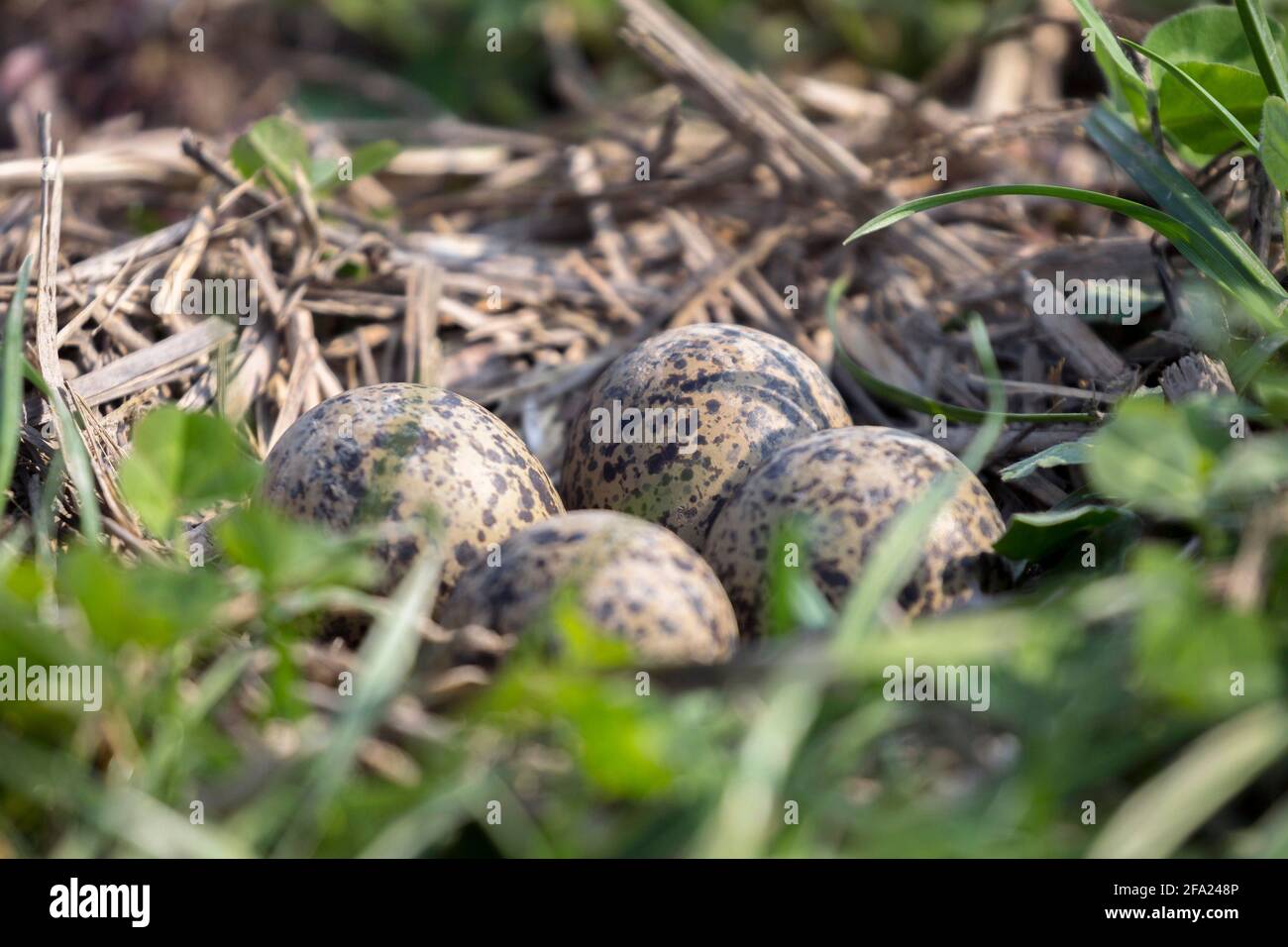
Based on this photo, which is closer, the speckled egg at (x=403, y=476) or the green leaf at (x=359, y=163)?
the speckled egg at (x=403, y=476)

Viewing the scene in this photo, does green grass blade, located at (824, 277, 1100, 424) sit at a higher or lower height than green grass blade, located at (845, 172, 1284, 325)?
lower

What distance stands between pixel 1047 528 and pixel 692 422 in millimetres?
715

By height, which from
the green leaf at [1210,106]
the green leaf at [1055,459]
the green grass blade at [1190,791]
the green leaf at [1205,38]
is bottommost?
the green grass blade at [1190,791]

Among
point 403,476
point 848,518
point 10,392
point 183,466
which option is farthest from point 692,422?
point 10,392

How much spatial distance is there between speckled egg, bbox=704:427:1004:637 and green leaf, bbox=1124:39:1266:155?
858 mm

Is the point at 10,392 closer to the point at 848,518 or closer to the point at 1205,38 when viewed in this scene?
the point at 848,518

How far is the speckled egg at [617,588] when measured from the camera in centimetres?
176

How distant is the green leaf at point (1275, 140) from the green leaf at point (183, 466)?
1.78 meters

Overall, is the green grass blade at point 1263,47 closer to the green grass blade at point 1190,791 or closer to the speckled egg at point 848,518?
the speckled egg at point 848,518

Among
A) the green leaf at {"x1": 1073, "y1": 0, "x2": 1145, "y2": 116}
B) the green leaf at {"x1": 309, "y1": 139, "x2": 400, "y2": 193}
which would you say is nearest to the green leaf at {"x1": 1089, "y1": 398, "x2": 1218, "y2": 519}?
the green leaf at {"x1": 1073, "y1": 0, "x2": 1145, "y2": 116}

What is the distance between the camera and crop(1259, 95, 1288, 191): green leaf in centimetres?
202

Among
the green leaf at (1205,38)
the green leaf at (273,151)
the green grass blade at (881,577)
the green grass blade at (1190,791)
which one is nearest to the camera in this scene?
the green grass blade at (1190,791)

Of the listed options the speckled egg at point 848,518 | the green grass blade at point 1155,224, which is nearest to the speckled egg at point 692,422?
the speckled egg at point 848,518

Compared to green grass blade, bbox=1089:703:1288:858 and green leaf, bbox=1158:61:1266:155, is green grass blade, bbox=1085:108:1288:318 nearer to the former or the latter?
green leaf, bbox=1158:61:1266:155
